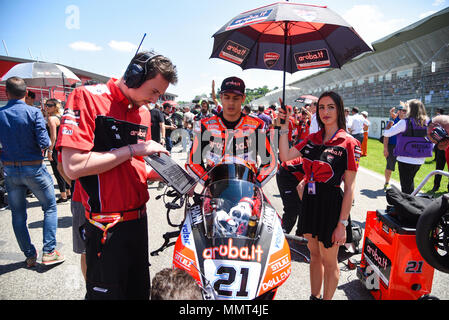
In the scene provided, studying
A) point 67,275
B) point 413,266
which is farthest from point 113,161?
point 413,266

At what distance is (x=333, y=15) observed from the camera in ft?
8.81

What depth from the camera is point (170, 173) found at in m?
1.76

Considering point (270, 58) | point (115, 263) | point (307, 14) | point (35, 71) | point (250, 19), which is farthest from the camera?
point (35, 71)

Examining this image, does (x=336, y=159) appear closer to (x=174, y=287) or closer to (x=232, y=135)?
(x=232, y=135)

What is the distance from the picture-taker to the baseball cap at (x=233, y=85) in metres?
3.06

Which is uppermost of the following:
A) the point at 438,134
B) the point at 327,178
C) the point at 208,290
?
the point at 438,134

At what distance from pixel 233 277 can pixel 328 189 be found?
1253 millimetres

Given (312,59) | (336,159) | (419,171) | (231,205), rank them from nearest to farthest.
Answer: (231,205)
(336,159)
(312,59)
(419,171)

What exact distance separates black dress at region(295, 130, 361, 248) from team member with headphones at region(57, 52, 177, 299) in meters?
1.45

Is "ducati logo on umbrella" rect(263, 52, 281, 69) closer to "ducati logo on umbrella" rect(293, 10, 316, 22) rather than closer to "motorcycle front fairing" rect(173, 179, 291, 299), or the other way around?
"ducati logo on umbrella" rect(293, 10, 316, 22)

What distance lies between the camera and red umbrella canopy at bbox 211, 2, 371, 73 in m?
2.91
